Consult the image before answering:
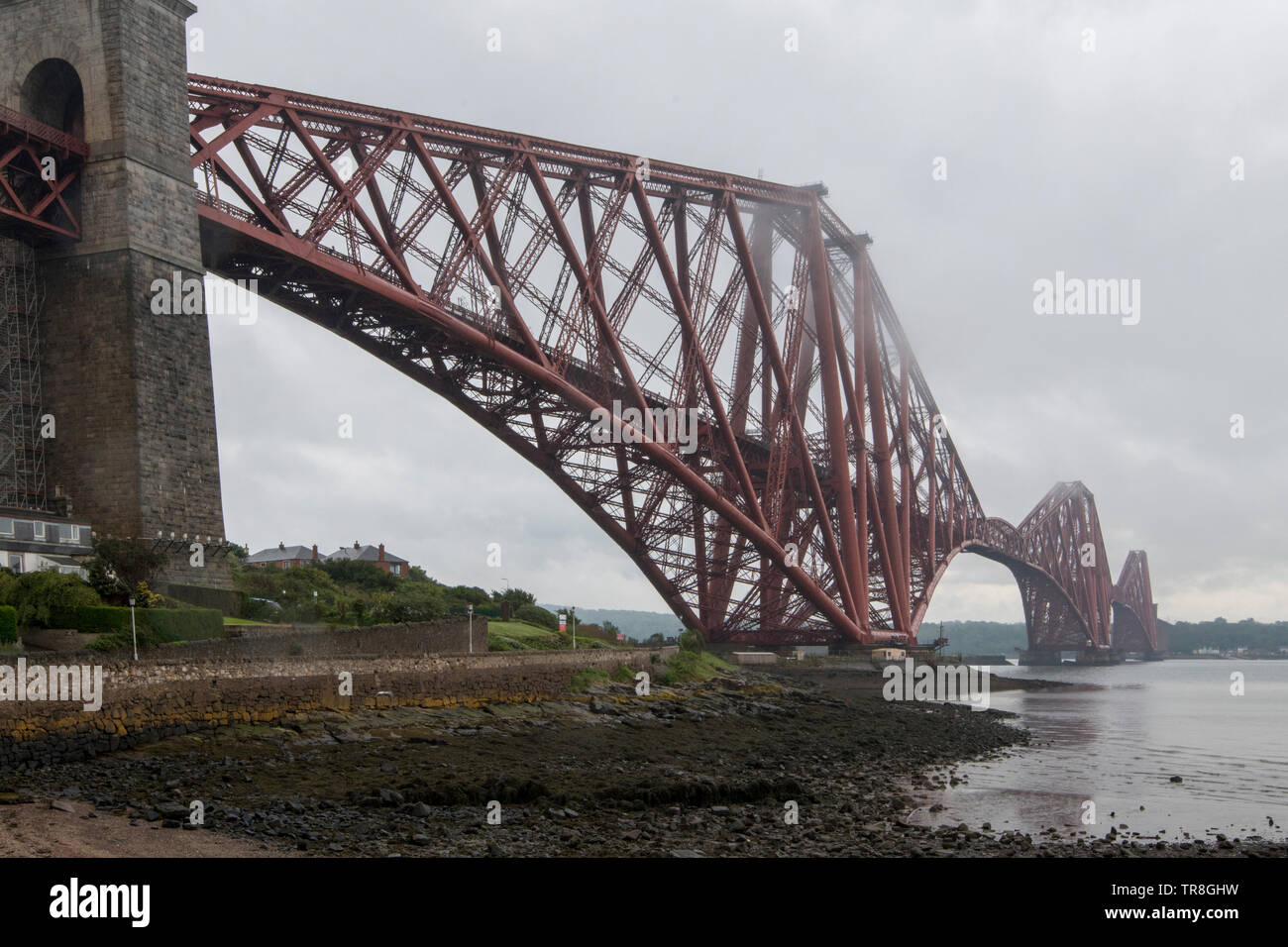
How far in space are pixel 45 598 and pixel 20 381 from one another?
866 cm

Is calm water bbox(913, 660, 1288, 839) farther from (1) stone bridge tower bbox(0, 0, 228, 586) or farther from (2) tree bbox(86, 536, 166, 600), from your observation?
(1) stone bridge tower bbox(0, 0, 228, 586)

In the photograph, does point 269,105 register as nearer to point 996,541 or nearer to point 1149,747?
point 1149,747

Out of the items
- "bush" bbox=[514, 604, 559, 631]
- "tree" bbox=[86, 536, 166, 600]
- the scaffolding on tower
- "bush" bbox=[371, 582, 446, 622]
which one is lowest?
"bush" bbox=[514, 604, 559, 631]

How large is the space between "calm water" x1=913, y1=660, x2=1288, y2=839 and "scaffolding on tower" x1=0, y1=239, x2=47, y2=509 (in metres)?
24.0

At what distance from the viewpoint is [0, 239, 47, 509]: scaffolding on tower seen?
106 ft

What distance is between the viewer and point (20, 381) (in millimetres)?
32875

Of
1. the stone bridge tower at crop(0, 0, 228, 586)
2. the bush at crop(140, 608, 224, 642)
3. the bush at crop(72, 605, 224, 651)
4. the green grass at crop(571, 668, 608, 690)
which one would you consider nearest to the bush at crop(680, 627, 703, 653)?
the green grass at crop(571, 668, 608, 690)

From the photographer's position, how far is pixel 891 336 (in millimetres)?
84562

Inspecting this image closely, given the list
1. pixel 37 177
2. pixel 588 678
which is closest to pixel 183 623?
pixel 37 177

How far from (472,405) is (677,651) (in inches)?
537

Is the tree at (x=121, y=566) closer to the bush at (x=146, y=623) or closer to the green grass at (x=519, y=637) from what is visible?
Answer: the bush at (x=146, y=623)
